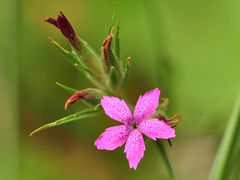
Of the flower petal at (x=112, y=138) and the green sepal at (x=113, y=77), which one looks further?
the green sepal at (x=113, y=77)

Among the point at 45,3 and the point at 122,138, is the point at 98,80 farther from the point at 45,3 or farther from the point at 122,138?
the point at 45,3

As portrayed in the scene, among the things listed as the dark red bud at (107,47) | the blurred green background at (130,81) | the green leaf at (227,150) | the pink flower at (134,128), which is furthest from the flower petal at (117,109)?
the blurred green background at (130,81)

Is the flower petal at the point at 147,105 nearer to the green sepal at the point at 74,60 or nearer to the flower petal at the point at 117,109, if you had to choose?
the flower petal at the point at 117,109

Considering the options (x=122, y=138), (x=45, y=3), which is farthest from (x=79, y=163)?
(x=122, y=138)

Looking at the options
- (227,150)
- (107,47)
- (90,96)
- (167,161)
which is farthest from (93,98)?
(227,150)

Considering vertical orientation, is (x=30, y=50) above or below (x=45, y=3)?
below

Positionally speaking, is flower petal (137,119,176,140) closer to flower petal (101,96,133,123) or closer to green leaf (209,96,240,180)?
flower petal (101,96,133,123)
